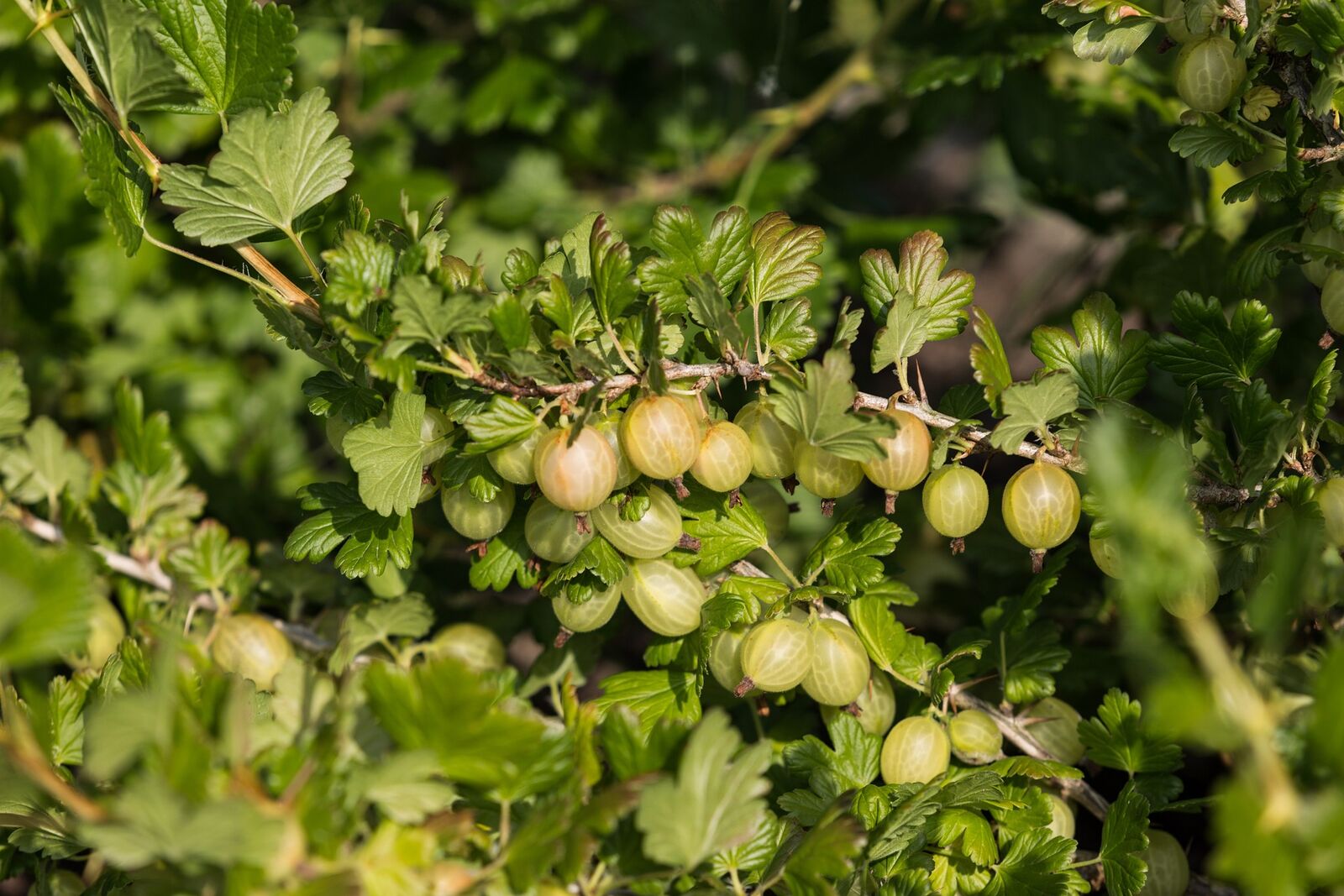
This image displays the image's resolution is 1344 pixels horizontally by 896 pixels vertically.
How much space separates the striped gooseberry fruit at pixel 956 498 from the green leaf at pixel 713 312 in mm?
210

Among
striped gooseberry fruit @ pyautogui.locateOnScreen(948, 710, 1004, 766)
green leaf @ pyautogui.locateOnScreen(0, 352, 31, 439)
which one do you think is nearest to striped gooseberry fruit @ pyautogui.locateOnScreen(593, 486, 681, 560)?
striped gooseberry fruit @ pyautogui.locateOnScreen(948, 710, 1004, 766)

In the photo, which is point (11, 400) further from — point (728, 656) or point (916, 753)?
point (916, 753)

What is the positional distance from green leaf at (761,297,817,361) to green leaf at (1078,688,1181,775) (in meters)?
0.43

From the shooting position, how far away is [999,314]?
2.09 m

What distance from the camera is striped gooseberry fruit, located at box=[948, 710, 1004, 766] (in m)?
0.91

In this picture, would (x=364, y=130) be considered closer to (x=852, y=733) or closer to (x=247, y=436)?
(x=247, y=436)

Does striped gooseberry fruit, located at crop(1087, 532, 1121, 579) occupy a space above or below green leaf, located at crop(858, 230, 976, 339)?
below

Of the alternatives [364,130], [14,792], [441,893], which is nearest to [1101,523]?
[441,893]

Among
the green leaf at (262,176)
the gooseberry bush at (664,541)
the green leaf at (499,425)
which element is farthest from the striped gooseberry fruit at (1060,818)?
the green leaf at (262,176)

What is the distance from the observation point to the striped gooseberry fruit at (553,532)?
2.81 feet

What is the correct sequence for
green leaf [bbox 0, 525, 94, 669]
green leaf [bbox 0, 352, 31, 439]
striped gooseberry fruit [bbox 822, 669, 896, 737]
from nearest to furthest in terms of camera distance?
green leaf [bbox 0, 525, 94, 669] < striped gooseberry fruit [bbox 822, 669, 896, 737] < green leaf [bbox 0, 352, 31, 439]

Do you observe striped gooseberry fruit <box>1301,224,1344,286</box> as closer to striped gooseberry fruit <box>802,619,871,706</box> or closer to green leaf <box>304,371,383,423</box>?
striped gooseberry fruit <box>802,619,871,706</box>

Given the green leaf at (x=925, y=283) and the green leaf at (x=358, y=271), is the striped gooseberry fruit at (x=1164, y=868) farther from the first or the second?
the green leaf at (x=358, y=271)

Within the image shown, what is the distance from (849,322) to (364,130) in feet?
4.52
